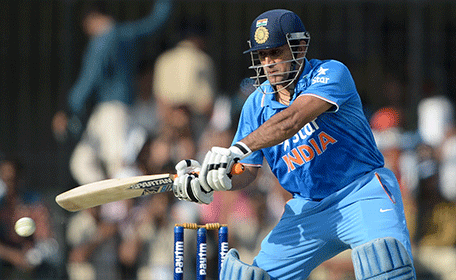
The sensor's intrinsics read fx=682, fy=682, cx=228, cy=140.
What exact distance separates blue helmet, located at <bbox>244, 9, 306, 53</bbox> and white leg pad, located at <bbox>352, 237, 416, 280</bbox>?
1155mm

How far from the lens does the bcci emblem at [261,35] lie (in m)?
3.62

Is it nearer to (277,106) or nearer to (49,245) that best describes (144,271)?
(49,245)

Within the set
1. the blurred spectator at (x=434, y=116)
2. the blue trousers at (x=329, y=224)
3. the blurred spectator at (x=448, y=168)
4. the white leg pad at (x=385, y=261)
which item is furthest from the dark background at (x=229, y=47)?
the white leg pad at (x=385, y=261)

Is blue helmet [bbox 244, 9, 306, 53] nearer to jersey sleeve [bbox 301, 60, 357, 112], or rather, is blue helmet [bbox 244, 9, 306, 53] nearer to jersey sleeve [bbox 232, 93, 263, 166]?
jersey sleeve [bbox 301, 60, 357, 112]

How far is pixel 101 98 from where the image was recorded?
702 centimetres

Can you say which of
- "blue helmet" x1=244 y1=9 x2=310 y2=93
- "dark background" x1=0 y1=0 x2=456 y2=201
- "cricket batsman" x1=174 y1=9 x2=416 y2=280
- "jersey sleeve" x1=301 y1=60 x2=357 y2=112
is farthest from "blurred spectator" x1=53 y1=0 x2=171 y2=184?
"jersey sleeve" x1=301 y1=60 x2=357 y2=112

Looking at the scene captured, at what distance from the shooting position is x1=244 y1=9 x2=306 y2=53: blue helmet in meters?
3.61

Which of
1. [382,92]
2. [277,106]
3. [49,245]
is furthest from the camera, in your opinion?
[382,92]

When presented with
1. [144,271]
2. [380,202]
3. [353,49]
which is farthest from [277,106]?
[353,49]

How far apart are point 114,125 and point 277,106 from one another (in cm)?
355

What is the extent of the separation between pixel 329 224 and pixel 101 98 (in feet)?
13.1

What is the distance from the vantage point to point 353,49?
24.3 ft

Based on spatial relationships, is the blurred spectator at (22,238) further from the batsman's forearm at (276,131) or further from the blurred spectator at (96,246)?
the batsman's forearm at (276,131)

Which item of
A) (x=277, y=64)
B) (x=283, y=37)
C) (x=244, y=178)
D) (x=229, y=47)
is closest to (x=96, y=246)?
(x=229, y=47)
